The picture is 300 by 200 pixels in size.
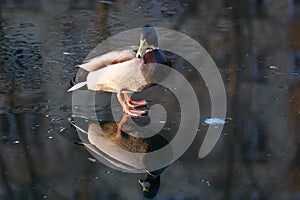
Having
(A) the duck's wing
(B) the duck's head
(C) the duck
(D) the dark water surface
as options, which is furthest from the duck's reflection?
(B) the duck's head

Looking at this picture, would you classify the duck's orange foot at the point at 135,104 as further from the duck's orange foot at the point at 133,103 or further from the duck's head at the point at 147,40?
the duck's head at the point at 147,40

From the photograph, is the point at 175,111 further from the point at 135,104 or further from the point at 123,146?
the point at 123,146

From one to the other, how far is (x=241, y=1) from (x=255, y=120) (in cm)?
391

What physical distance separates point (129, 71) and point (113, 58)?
8.2 inches

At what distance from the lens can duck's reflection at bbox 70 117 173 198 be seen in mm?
4016

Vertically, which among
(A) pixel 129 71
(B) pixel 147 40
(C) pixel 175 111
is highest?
(B) pixel 147 40

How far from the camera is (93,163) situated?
410cm

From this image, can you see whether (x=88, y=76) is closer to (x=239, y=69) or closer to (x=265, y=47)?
(x=239, y=69)

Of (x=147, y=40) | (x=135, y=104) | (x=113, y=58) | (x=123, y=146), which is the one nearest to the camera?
(x=123, y=146)

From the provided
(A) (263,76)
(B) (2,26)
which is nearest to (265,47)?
(A) (263,76)

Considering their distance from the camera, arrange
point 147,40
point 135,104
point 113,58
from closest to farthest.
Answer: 1. point 147,40
2. point 113,58
3. point 135,104

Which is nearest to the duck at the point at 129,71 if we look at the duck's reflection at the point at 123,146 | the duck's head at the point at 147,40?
the duck's head at the point at 147,40

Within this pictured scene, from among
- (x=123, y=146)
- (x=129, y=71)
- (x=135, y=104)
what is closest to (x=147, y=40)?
(x=129, y=71)

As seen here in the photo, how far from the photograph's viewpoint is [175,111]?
500 cm
